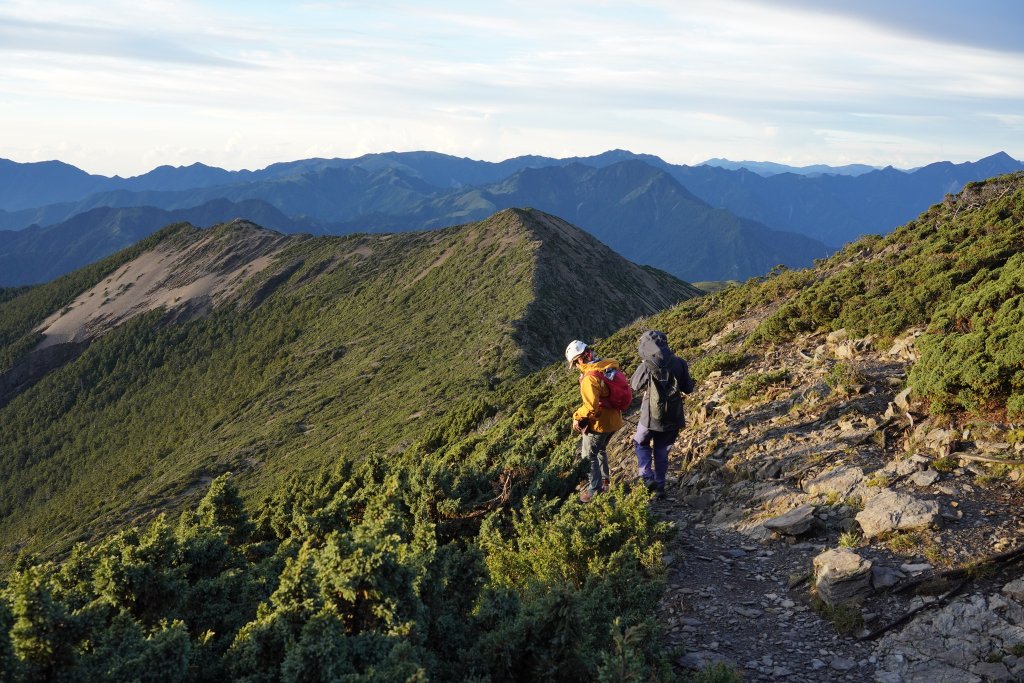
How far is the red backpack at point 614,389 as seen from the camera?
30.5 ft

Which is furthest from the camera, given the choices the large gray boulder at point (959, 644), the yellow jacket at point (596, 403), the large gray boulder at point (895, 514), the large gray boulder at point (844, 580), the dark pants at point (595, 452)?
the dark pants at point (595, 452)

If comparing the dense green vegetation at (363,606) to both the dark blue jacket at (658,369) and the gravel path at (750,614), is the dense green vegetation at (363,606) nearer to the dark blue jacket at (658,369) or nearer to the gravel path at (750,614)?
the gravel path at (750,614)

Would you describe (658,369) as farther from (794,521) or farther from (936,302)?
(936,302)

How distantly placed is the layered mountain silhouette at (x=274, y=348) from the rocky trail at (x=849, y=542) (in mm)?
25284

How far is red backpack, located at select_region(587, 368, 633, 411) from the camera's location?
9.28m

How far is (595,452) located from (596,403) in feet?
2.73

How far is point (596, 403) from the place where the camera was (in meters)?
9.35

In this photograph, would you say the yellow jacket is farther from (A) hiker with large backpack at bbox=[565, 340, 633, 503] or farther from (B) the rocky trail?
(B) the rocky trail

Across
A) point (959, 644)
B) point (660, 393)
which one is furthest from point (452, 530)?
point (959, 644)

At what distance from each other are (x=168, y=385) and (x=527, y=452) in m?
67.3

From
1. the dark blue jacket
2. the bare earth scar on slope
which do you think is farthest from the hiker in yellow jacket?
the bare earth scar on slope

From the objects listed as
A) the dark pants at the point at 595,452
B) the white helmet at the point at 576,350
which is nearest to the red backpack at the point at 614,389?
the white helmet at the point at 576,350

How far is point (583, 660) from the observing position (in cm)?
515

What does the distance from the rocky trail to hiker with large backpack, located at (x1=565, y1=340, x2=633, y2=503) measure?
43.1 inches
